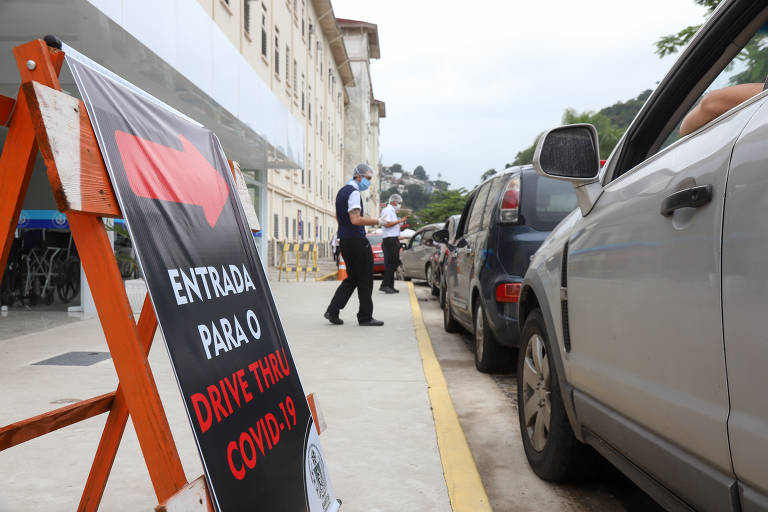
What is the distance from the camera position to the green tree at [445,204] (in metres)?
76.0

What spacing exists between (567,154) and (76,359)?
481 centimetres

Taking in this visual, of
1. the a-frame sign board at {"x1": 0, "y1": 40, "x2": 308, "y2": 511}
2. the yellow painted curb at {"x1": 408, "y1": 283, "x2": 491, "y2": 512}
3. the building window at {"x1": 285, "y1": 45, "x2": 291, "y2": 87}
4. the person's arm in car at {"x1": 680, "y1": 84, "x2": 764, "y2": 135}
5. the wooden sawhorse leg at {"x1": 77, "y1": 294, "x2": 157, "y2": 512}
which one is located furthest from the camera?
the building window at {"x1": 285, "y1": 45, "x2": 291, "y2": 87}

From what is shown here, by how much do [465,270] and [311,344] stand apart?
5.97 ft

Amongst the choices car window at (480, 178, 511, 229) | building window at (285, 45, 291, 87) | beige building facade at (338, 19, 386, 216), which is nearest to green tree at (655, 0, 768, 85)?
car window at (480, 178, 511, 229)

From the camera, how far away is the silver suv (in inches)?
57.3

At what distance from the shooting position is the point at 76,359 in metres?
5.75

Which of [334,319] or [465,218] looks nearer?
[465,218]

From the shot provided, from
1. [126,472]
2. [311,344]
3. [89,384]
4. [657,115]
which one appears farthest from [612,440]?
[311,344]

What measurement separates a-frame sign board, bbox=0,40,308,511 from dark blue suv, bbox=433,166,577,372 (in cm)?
360

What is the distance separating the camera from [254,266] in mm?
2541

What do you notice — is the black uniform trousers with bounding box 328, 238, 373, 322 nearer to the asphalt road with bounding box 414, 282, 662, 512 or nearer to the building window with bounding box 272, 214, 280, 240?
the asphalt road with bounding box 414, 282, 662, 512

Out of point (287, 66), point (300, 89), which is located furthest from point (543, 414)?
point (300, 89)

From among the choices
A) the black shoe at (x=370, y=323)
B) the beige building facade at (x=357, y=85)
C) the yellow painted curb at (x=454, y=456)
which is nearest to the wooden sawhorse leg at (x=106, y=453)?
the yellow painted curb at (x=454, y=456)

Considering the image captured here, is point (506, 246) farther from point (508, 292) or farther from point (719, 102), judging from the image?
point (719, 102)
